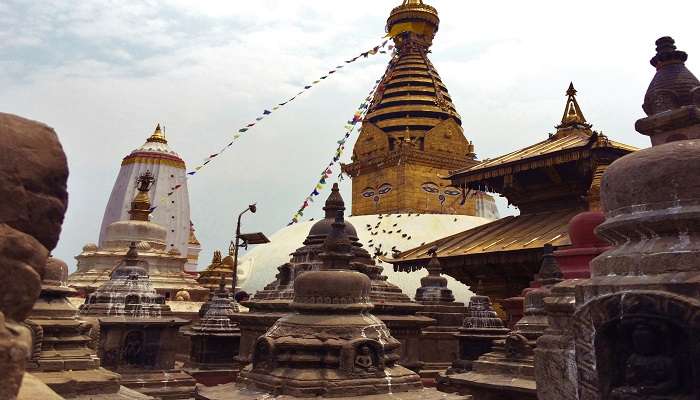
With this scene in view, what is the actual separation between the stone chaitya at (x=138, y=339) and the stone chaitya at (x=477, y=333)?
519 cm

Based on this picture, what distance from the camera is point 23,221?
5.20 ft

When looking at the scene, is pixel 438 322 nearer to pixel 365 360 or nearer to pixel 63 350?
pixel 365 360

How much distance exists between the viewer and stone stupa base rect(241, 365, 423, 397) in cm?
549

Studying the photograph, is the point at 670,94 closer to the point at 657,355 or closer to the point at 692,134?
the point at 692,134

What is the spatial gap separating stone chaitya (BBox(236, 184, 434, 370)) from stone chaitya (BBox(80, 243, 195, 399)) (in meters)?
1.31

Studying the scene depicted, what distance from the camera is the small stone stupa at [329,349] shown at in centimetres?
562

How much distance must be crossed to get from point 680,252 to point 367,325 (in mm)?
3829

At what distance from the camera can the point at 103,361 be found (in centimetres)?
1013

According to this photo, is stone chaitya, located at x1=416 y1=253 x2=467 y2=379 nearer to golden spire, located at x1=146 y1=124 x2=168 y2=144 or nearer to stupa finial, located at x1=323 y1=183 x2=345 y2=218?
stupa finial, located at x1=323 y1=183 x2=345 y2=218

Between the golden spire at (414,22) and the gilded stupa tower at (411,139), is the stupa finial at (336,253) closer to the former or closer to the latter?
the gilded stupa tower at (411,139)

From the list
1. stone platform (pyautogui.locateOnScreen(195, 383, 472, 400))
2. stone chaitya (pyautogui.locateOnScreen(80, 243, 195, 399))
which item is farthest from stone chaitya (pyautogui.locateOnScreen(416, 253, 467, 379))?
stone platform (pyautogui.locateOnScreen(195, 383, 472, 400))

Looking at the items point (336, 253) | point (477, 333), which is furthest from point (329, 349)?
point (477, 333)

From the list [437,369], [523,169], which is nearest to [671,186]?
[437,369]

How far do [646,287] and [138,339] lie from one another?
9667 millimetres
